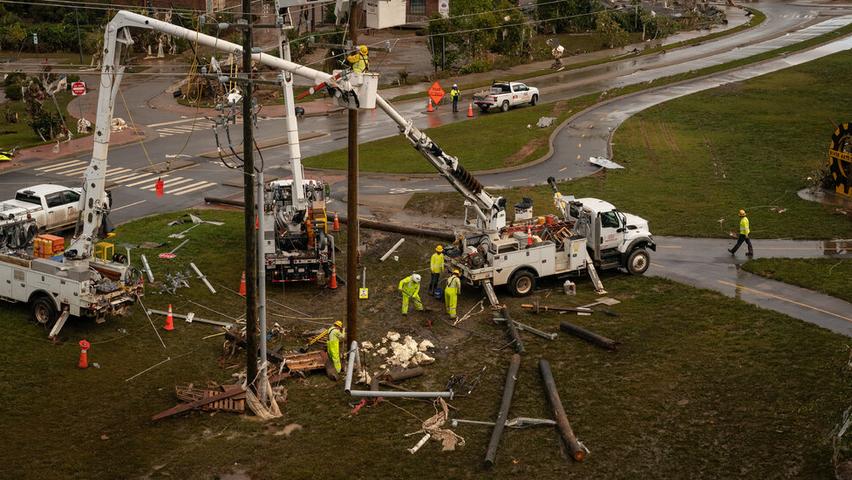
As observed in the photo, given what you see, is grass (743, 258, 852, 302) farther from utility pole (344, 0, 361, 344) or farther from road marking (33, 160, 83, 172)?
road marking (33, 160, 83, 172)

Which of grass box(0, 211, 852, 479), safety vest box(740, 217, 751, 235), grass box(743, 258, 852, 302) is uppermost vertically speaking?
safety vest box(740, 217, 751, 235)

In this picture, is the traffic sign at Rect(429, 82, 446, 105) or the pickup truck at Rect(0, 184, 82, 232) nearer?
the pickup truck at Rect(0, 184, 82, 232)

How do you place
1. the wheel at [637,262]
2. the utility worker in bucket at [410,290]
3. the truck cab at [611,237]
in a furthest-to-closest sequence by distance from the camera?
the wheel at [637,262] < the truck cab at [611,237] < the utility worker in bucket at [410,290]

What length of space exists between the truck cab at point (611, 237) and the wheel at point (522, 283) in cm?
268

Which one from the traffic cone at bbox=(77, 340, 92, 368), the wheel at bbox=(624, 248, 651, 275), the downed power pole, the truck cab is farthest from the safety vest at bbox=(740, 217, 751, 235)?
Answer: the traffic cone at bbox=(77, 340, 92, 368)

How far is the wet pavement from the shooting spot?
30.2m

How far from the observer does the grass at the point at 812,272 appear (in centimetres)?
3209

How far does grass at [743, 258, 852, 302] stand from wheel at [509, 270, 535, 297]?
8.18 m

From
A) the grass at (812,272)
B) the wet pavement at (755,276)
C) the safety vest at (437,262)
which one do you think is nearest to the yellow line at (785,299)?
the wet pavement at (755,276)

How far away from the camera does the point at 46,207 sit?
124ft

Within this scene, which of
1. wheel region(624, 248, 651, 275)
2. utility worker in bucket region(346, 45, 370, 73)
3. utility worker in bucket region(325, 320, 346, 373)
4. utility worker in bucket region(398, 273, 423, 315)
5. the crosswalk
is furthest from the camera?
the crosswalk

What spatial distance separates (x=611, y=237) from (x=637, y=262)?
4.43 feet

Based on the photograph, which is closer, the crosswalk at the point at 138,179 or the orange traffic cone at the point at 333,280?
the orange traffic cone at the point at 333,280

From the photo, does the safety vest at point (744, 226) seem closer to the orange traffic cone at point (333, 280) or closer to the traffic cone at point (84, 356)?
the orange traffic cone at point (333, 280)
